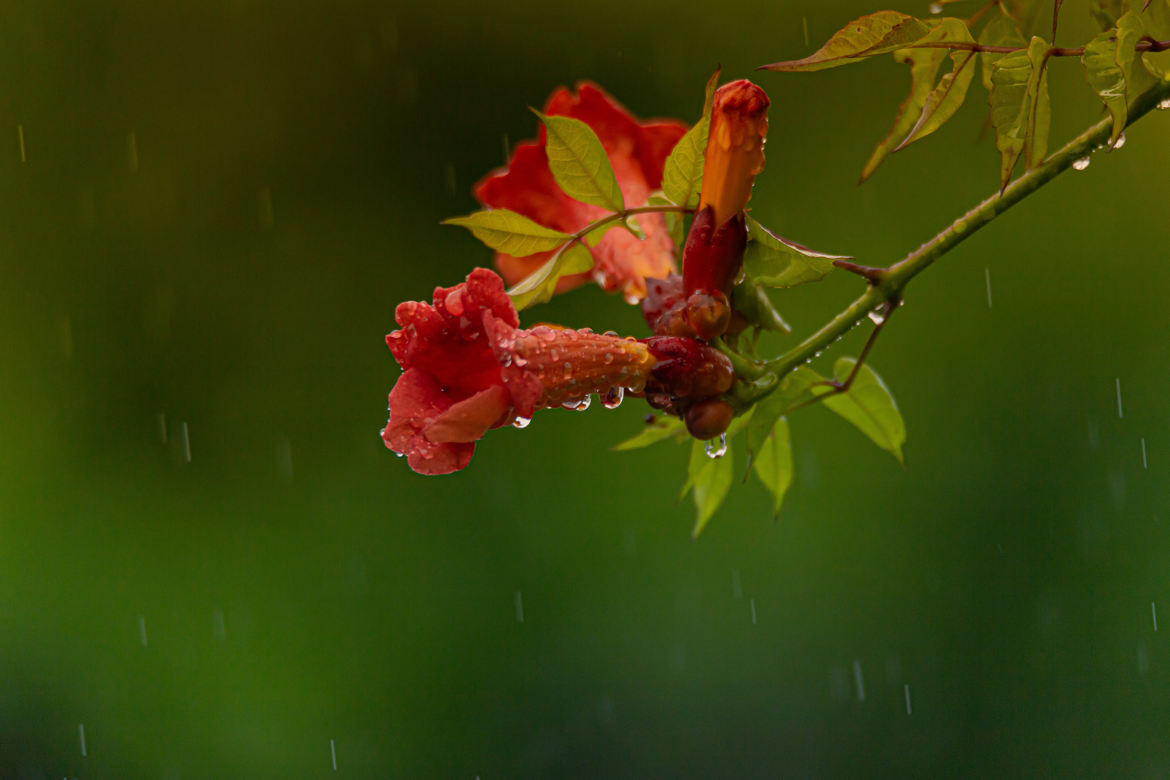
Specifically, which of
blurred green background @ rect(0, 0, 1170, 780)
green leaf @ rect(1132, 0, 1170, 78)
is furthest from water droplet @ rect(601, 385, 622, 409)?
blurred green background @ rect(0, 0, 1170, 780)

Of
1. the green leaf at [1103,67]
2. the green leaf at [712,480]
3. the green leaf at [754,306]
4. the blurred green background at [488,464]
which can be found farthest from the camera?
the blurred green background at [488,464]

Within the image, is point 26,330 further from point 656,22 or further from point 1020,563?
point 1020,563

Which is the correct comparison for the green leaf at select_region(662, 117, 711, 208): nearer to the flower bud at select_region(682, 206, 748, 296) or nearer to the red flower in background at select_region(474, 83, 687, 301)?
the flower bud at select_region(682, 206, 748, 296)

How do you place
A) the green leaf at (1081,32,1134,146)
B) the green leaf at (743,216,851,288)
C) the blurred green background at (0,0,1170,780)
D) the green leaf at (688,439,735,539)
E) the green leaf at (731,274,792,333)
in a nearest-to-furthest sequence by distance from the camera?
the green leaf at (1081,32,1134,146) < the green leaf at (743,216,851,288) < the green leaf at (731,274,792,333) < the green leaf at (688,439,735,539) < the blurred green background at (0,0,1170,780)

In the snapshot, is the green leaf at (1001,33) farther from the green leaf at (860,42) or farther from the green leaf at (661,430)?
the green leaf at (661,430)

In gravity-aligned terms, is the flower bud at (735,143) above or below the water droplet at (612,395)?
above

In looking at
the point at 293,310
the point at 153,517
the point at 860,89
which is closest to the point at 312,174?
the point at 293,310

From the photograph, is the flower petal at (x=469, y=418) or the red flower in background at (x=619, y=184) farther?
the red flower in background at (x=619, y=184)

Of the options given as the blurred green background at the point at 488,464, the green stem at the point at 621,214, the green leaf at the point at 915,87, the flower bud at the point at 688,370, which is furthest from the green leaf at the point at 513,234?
the blurred green background at the point at 488,464
